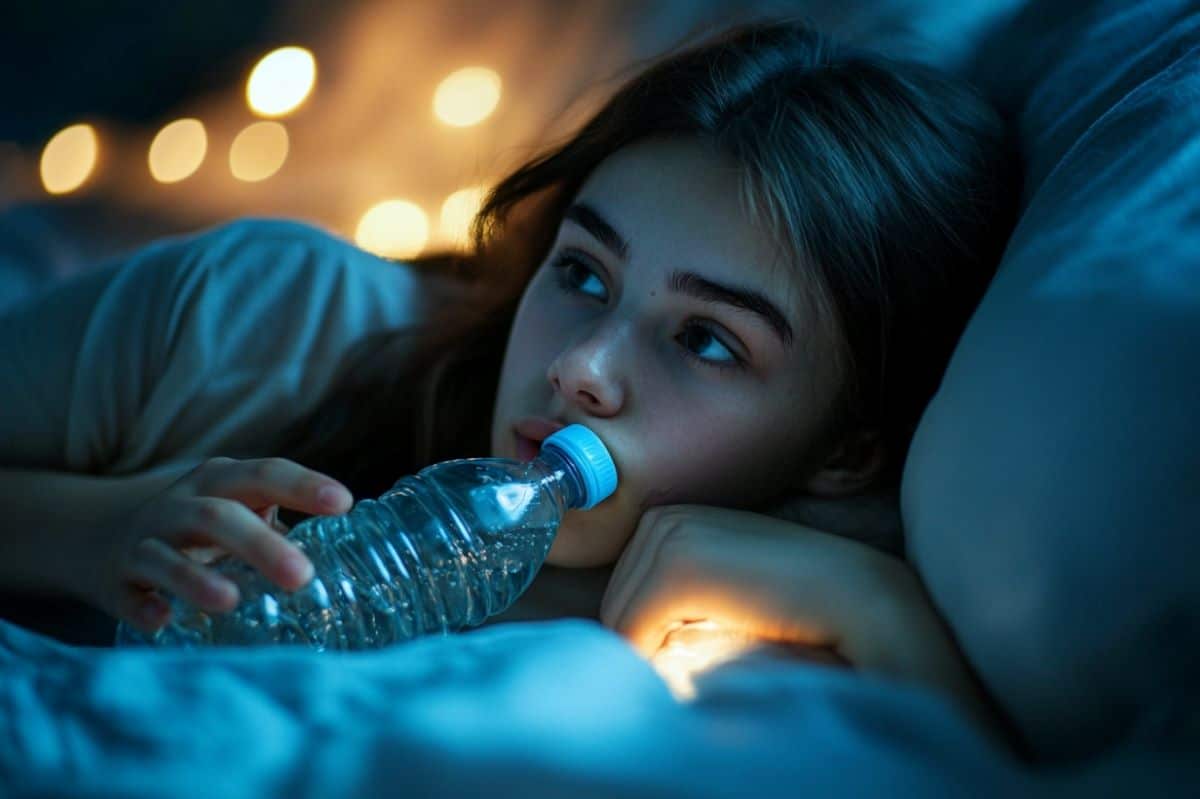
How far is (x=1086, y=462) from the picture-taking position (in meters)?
0.64

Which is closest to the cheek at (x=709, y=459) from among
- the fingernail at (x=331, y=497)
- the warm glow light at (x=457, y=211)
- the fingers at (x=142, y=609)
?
the fingernail at (x=331, y=497)

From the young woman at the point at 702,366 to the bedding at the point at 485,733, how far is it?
179mm

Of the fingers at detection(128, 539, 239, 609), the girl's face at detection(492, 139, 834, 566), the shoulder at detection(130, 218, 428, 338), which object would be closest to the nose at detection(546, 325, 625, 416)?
the girl's face at detection(492, 139, 834, 566)

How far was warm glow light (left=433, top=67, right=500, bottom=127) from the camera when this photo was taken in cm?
159

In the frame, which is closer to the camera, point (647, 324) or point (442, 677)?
point (442, 677)

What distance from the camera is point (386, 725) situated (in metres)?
0.52

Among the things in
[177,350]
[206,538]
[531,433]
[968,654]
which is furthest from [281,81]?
[968,654]

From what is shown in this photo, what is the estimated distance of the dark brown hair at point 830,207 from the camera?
3.17ft

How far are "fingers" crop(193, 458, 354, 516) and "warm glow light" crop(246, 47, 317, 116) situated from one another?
92 centimetres

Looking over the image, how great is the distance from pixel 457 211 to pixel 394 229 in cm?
11

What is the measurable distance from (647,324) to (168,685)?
504mm

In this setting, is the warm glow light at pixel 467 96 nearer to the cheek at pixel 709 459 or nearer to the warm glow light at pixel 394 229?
the warm glow light at pixel 394 229

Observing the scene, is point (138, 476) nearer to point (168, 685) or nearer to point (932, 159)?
point (168, 685)

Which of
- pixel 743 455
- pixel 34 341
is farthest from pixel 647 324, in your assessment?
pixel 34 341
